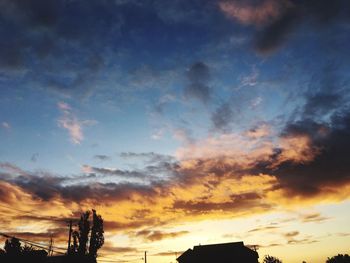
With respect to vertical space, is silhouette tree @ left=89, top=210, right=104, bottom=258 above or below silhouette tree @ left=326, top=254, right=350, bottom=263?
above

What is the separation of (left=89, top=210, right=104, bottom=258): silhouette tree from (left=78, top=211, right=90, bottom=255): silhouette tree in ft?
3.24

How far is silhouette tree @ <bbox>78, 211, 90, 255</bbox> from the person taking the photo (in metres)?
52.0

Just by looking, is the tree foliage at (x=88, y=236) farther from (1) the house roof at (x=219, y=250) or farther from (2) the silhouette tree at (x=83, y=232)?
(1) the house roof at (x=219, y=250)

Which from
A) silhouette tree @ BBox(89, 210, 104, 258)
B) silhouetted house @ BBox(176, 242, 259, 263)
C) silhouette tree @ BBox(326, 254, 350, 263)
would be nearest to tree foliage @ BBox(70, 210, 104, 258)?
silhouette tree @ BBox(89, 210, 104, 258)

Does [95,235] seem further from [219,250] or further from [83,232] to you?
[219,250]

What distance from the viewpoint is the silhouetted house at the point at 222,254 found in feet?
193

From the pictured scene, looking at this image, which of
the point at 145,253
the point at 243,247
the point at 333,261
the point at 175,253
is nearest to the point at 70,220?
the point at 145,253

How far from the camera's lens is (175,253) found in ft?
266

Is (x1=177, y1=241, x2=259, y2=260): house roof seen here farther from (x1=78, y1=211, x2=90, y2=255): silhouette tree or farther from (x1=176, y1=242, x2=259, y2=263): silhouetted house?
(x1=78, y1=211, x2=90, y2=255): silhouette tree

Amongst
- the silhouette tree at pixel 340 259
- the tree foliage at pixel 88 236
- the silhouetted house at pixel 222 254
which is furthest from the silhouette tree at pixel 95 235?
the silhouette tree at pixel 340 259

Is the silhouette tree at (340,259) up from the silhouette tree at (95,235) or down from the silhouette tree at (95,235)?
down

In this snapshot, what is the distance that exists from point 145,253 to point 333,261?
70.9 metres

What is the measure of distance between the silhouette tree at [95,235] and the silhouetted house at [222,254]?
18.8 meters

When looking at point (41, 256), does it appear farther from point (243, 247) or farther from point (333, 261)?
point (333, 261)
